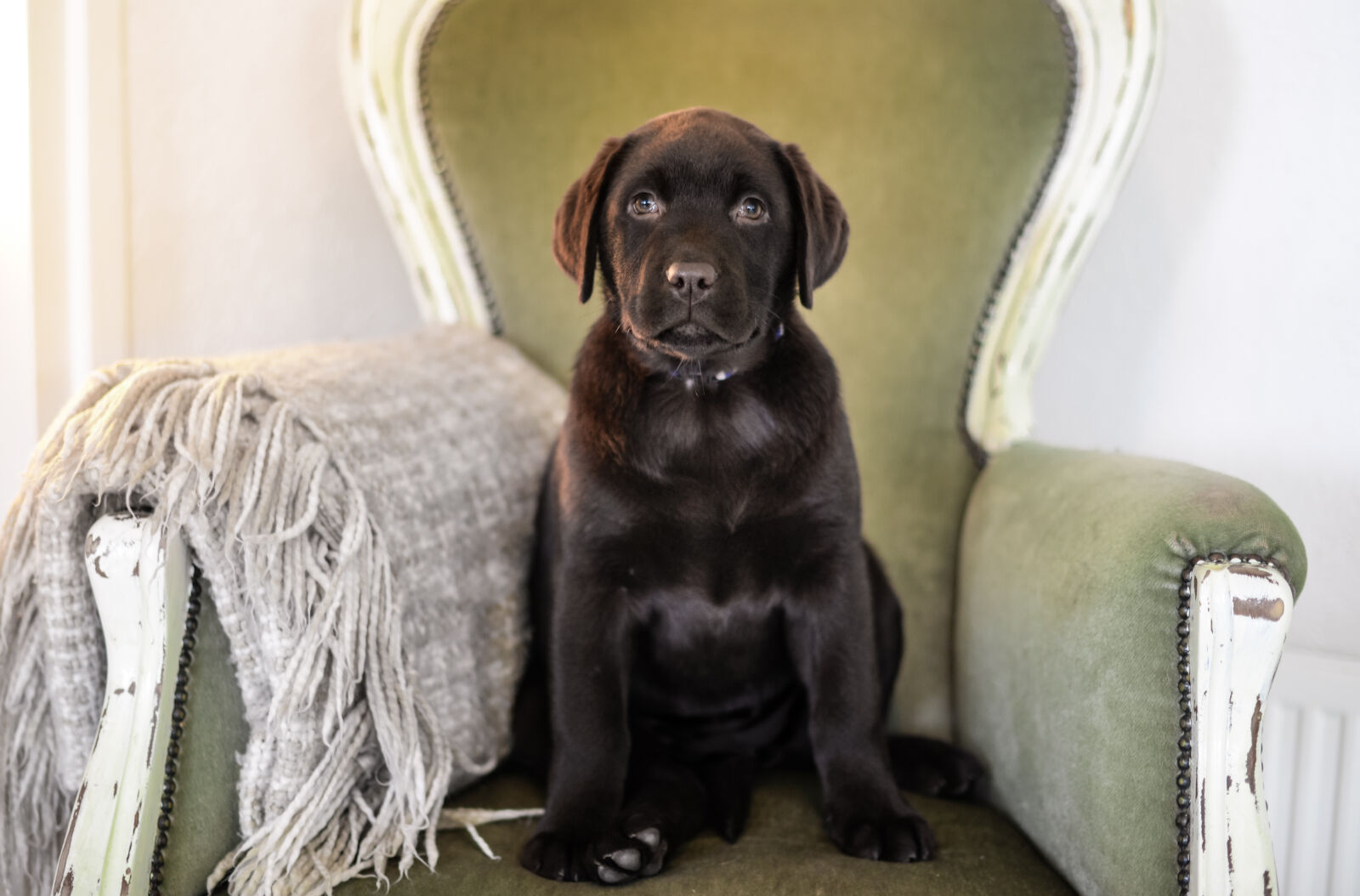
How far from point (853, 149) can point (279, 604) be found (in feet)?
3.57

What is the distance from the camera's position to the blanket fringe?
0.97 meters

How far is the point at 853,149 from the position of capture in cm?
164

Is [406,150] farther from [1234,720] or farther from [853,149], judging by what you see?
[1234,720]

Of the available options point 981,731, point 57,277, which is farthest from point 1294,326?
point 57,277

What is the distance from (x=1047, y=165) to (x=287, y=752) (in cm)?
126

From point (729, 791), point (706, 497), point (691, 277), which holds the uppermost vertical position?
point (691, 277)

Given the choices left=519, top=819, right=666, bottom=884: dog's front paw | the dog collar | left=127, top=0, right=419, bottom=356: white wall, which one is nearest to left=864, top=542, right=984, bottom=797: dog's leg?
the dog collar

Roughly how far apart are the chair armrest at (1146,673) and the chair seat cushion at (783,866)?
2.2 inches

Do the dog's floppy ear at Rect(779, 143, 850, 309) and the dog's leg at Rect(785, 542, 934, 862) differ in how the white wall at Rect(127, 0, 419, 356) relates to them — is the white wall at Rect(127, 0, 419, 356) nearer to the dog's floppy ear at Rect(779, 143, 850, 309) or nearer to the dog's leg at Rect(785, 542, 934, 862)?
the dog's floppy ear at Rect(779, 143, 850, 309)

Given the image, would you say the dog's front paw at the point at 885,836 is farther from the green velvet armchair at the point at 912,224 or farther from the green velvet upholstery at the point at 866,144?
the green velvet upholstery at the point at 866,144

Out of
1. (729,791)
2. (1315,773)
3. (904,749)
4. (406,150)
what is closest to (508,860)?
(729,791)

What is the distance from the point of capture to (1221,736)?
3.01 ft

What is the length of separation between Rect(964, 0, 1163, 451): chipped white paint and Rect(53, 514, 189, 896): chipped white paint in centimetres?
110

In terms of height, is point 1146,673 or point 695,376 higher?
point 695,376
